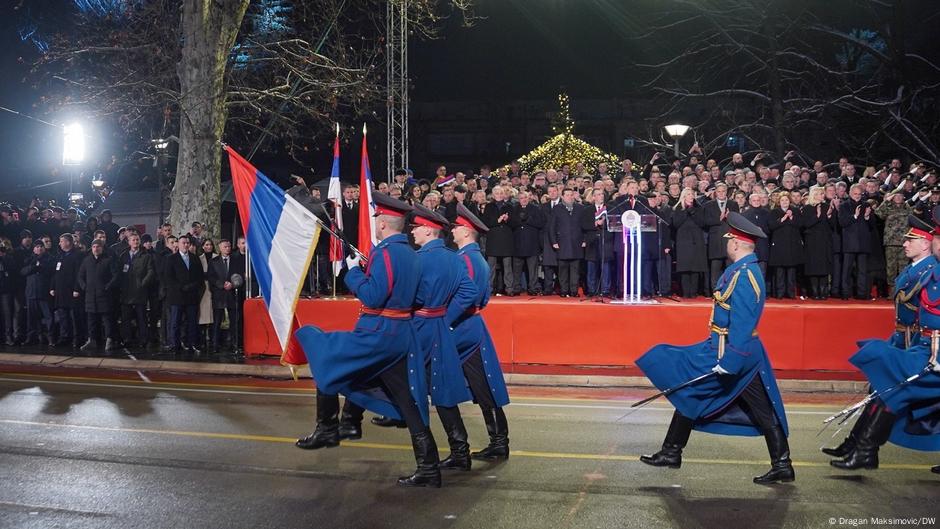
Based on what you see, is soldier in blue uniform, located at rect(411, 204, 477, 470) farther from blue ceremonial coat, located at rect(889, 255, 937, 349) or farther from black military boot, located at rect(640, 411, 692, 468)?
blue ceremonial coat, located at rect(889, 255, 937, 349)

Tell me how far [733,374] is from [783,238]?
376 inches

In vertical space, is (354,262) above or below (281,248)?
below

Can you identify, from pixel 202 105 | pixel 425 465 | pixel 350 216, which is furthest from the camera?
pixel 202 105

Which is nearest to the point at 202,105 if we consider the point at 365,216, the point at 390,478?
the point at 365,216

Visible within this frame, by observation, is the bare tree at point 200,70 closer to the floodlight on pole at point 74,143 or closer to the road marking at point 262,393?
the road marking at point 262,393

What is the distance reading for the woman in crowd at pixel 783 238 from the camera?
1609 cm

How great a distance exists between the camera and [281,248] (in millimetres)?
9945

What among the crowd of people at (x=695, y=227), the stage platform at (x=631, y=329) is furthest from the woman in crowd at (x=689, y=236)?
the stage platform at (x=631, y=329)

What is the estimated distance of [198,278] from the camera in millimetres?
16234

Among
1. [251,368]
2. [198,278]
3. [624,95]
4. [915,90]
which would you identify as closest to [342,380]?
[251,368]

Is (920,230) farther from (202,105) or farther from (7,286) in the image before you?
(7,286)

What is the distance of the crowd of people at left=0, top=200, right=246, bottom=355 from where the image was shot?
16219 mm

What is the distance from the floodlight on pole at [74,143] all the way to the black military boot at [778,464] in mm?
30523

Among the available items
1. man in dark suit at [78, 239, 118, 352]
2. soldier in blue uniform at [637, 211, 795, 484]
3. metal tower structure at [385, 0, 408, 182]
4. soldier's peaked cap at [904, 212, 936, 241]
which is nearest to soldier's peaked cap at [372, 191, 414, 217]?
soldier in blue uniform at [637, 211, 795, 484]
